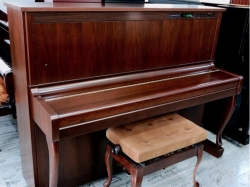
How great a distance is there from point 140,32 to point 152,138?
2.01 feet

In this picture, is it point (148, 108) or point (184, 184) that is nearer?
point (148, 108)

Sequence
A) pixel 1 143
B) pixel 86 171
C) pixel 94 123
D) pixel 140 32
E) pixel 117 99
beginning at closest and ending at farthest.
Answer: pixel 94 123 → pixel 117 99 → pixel 140 32 → pixel 86 171 → pixel 1 143

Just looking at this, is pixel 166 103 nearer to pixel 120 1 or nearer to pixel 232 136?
pixel 120 1

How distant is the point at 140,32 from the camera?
64.8 inches

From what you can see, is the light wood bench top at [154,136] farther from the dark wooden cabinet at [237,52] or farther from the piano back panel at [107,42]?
the dark wooden cabinet at [237,52]

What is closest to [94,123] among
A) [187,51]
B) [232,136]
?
[187,51]

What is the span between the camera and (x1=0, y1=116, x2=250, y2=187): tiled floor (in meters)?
1.90

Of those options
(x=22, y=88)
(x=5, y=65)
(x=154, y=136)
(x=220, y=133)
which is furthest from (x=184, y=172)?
(x=5, y=65)

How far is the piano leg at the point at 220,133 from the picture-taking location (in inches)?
79.0

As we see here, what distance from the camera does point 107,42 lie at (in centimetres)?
155

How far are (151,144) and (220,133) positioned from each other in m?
0.88

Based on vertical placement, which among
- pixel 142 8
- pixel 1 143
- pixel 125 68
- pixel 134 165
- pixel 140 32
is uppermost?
pixel 142 8

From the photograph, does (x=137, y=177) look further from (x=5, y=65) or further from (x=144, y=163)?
(x=5, y=65)

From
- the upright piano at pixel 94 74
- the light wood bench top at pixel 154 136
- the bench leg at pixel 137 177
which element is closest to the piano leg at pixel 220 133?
the upright piano at pixel 94 74
